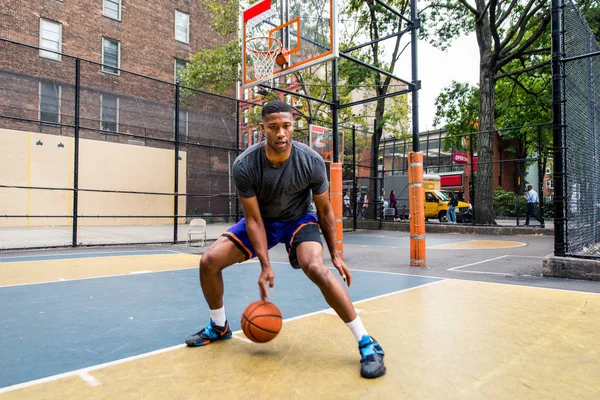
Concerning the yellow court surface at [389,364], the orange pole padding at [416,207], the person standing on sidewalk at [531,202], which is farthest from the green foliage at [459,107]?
the yellow court surface at [389,364]

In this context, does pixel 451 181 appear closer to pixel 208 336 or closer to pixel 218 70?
pixel 218 70

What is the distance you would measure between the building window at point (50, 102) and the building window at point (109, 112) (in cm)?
156

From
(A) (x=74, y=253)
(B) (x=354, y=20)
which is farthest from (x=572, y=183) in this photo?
(B) (x=354, y=20)

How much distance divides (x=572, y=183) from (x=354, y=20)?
1488cm

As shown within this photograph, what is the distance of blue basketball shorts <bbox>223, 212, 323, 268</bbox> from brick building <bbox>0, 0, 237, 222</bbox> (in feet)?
29.5

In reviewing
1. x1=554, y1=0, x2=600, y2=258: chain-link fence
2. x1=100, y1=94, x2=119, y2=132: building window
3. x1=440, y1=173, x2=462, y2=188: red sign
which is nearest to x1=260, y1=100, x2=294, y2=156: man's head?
x1=554, y1=0, x2=600, y2=258: chain-link fence

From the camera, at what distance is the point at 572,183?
21.9ft

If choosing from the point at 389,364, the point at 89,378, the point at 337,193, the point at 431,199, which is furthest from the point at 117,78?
the point at 431,199

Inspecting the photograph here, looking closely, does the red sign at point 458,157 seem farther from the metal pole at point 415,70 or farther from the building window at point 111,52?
the building window at point 111,52

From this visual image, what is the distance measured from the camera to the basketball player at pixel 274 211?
2.88 metres

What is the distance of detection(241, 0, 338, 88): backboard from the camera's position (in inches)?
343

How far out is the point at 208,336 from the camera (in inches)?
122

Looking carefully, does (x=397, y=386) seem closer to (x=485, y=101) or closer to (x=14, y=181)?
(x=485, y=101)

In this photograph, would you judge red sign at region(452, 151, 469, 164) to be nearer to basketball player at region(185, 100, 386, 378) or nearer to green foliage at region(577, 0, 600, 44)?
green foliage at region(577, 0, 600, 44)
